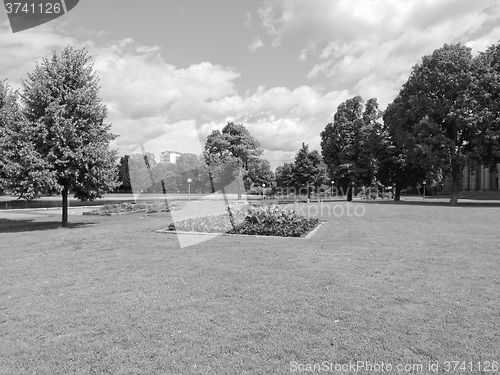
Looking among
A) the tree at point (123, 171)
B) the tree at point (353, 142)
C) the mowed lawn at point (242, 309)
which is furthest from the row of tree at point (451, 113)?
the tree at point (123, 171)

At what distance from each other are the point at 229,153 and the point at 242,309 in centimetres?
4636

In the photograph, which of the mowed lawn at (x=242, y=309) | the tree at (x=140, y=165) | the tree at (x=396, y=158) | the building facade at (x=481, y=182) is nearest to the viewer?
the mowed lawn at (x=242, y=309)

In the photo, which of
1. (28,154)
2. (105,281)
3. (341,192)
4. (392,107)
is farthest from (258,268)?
(341,192)

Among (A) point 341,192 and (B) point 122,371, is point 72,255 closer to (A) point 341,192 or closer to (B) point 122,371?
(B) point 122,371

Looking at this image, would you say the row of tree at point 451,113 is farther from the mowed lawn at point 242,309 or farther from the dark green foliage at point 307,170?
the mowed lawn at point 242,309

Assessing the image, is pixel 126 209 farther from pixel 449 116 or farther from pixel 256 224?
Answer: pixel 449 116

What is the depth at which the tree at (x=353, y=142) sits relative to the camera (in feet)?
137

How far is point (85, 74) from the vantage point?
54.8 ft

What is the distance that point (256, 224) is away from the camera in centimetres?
1380

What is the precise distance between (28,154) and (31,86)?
3.29 meters

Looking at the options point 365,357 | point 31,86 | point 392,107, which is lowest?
point 365,357

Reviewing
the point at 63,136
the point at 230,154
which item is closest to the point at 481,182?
the point at 230,154

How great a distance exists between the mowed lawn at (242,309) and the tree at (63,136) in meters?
6.25

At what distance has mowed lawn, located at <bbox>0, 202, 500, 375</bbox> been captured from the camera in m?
3.78
